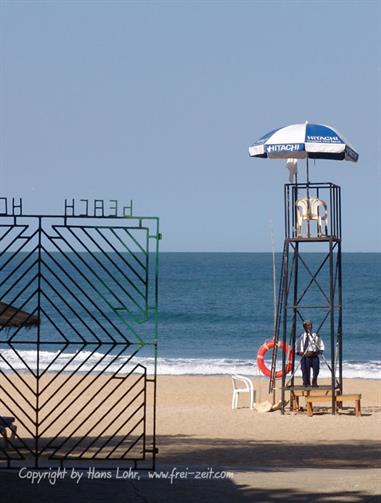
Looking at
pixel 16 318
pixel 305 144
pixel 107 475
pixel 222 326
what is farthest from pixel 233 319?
pixel 107 475

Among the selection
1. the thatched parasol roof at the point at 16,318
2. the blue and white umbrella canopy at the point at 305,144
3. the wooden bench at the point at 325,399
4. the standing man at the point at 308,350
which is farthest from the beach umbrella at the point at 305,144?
the thatched parasol roof at the point at 16,318

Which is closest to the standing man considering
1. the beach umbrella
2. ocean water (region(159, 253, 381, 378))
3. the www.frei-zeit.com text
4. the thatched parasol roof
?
the beach umbrella

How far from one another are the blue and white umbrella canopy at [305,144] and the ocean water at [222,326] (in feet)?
12.0

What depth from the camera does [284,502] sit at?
30.4ft

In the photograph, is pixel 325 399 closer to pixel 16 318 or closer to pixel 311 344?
pixel 311 344

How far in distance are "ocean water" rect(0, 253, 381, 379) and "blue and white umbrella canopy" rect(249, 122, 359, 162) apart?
3672 mm

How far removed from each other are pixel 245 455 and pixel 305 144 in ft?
16.5

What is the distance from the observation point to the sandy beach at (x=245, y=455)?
9664 mm

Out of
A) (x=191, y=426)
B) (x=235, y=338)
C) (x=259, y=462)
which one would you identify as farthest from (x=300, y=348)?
(x=235, y=338)

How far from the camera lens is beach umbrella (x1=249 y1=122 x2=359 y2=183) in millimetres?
17250

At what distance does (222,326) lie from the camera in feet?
178

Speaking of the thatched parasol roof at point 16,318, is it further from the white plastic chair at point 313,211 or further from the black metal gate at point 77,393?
the white plastic chair at point 313,211

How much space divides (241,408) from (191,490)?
933cm

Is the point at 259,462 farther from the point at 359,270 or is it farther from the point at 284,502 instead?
the point at 359,270
